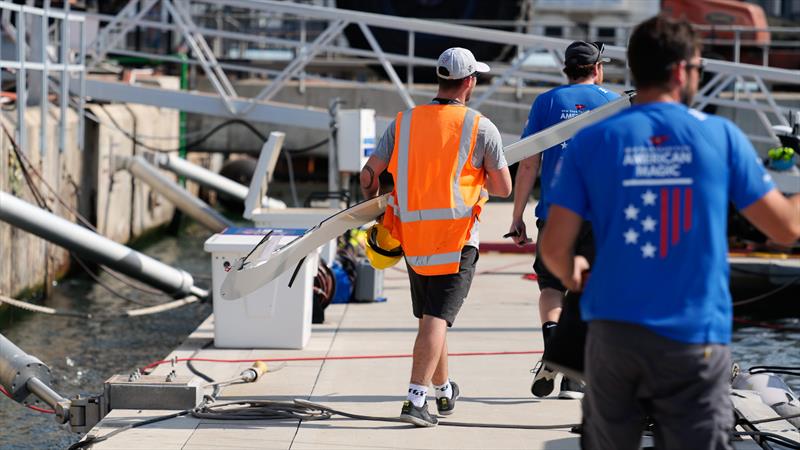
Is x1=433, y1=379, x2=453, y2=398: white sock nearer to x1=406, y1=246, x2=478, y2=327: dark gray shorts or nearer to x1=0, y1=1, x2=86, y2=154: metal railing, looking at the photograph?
x1=406, y1=246, x2=478, y2=327: dark gray shorts

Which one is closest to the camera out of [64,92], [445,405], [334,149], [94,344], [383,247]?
[383,247]

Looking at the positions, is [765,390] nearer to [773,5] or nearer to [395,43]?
[395,43]

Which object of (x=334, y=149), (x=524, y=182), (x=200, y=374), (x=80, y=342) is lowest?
(x=80, y=342)

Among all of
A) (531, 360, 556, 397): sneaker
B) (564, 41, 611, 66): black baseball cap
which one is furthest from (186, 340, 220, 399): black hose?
(564, 41, 611, 66): black baseball cap

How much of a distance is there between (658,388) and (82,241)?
308 inches

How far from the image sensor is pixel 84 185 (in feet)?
55.1

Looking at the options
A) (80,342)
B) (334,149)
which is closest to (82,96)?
(334,149)

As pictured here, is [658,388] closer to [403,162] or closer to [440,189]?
[440,189]

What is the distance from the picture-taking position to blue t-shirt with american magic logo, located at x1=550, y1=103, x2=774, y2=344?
3846 millimetres

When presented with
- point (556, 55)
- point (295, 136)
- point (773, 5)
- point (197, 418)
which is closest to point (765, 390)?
point (197, 418)

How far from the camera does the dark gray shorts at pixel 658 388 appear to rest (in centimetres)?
384

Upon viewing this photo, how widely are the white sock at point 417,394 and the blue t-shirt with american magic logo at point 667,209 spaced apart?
2.68m

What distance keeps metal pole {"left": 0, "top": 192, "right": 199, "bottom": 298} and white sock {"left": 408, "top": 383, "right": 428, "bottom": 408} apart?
507cm

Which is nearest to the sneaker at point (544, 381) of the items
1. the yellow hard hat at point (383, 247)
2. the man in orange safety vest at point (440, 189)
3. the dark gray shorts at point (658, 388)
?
the man in orange safety vest at point (440, 189)
